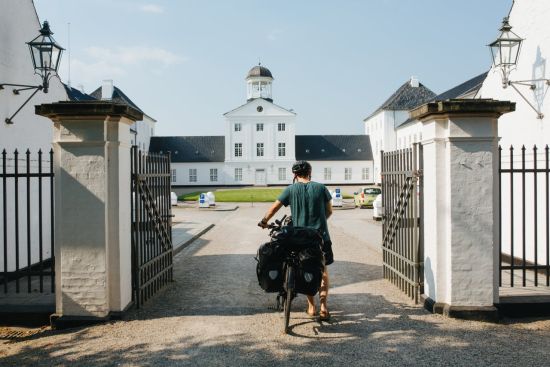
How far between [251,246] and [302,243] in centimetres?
771

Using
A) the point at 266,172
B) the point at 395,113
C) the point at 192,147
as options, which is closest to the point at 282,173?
the point at 266,172

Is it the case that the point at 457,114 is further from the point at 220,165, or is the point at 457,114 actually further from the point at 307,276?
the point at 220,165

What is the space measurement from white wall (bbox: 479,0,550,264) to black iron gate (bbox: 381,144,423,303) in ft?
9.34

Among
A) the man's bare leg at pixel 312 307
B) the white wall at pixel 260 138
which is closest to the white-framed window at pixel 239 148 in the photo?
the white wall at pixel 260 138

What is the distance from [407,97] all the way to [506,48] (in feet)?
190

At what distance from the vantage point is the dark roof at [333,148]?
67.8 m

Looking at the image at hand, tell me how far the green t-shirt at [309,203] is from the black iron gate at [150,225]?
2.00m

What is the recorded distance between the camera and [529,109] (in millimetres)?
9188

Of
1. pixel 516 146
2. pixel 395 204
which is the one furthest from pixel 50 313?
pixel 516 146

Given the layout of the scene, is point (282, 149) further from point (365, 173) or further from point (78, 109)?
point (78, 109)

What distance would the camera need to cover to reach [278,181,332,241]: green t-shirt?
5.82m

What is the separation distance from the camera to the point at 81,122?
5.84m

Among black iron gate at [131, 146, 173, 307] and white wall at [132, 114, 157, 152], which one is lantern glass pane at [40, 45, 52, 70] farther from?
white wall at [132, 114, 157, 152]

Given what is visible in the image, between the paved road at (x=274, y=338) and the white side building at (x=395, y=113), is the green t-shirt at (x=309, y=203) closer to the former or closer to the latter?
the paved road at (x=274, y=338)
